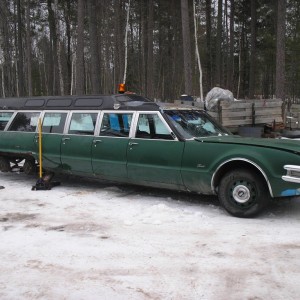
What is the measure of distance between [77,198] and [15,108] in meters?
3.04

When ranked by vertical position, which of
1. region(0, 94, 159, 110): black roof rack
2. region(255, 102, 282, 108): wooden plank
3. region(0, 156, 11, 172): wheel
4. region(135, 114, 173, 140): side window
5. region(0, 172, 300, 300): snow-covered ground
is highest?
region(0, 94, 159, 110): black roof rack

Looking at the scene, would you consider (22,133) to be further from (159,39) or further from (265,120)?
(159,39)

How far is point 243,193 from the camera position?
6031 mm

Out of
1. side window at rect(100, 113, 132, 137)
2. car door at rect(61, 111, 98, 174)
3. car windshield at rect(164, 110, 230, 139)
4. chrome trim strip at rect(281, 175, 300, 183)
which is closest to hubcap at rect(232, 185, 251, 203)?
chrome trim strip at rect(281, 175, 300, 183)

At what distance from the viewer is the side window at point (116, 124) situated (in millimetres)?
7367

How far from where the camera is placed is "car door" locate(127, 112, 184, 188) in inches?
262

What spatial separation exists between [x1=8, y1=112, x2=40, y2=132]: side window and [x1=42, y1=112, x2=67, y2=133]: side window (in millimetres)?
273

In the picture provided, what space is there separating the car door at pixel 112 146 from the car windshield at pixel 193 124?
0.83 m

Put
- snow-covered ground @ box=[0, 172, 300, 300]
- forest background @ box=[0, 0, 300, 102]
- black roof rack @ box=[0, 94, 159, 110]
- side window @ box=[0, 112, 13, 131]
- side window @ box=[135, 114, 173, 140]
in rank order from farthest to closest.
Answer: forest background @ box=[0, 0, 300, 102] → side window @ box=[0, 112, 13, 131] → black roof rack @ box=[0, 94, 159, 110] → side window @ box=[135, 114, 173, 140] → snow-covered ground @ box=[0, 172, 300, 300]

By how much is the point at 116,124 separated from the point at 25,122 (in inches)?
A: 98.8

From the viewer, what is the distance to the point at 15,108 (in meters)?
9.24

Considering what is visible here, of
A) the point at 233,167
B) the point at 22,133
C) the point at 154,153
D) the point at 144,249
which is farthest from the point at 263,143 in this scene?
the point at 22,133

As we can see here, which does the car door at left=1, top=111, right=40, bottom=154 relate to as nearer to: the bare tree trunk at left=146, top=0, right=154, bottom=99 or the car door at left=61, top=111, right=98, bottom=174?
the car door at left=61, top=111, right=98, bottom=174

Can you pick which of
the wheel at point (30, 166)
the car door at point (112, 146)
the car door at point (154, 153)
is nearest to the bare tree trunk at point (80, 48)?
the wheel at point (30, 166)
